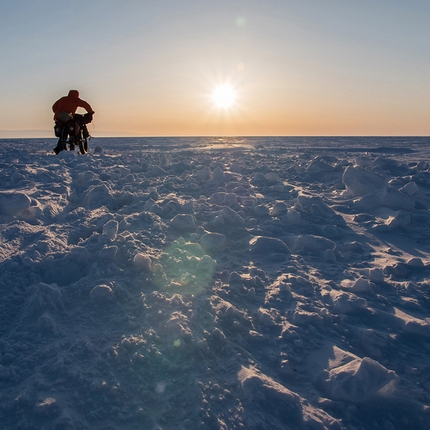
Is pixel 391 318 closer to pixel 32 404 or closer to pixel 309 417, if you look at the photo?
pixel 309 417

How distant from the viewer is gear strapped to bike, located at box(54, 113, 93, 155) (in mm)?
7602

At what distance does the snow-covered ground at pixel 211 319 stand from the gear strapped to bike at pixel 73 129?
4.28 meters

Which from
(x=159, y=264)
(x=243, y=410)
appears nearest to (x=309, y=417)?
(x=243, y=410)

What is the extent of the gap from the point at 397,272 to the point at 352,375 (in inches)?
52.4

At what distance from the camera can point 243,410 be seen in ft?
4.73

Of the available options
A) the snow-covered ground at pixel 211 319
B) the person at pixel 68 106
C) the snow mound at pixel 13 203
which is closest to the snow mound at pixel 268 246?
the snow-covered ground at pixel 211 319

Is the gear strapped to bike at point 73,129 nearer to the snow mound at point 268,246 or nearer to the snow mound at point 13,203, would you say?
the snow mound at point 13,203

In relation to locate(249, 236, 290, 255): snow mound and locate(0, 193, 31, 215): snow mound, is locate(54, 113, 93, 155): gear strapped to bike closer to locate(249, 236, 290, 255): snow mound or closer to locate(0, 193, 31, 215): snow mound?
locate(0, 193, 31, 215): snow mound

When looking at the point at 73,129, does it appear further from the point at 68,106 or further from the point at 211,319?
the point at 211,319

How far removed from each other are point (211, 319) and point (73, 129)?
7175mm

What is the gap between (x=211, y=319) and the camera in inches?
78.2

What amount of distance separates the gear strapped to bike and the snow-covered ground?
4.28 metres

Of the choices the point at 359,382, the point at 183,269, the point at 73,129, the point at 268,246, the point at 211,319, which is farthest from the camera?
the point at 73,129

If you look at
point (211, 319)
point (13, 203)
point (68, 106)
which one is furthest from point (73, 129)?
point (211, 319)
